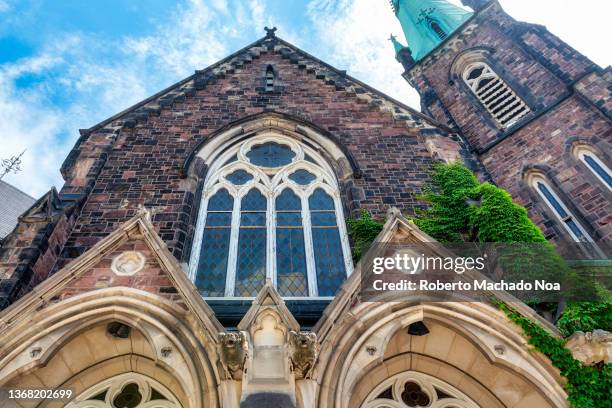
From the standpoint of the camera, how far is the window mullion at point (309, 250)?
23.9ft

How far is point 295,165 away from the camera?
9.77m

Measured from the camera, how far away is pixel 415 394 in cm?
575

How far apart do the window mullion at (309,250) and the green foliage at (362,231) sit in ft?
2.50

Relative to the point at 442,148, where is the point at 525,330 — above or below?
below

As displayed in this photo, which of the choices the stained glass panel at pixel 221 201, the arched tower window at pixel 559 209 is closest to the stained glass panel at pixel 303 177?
the stained glass panel at pixel 221 201

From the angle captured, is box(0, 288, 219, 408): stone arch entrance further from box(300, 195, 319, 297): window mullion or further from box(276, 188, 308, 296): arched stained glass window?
box(300, 195, 319, 297): window mullion

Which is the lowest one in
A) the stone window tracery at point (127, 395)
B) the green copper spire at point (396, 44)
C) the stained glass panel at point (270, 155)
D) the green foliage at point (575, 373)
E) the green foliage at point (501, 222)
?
the green foliage at point (575, 373)

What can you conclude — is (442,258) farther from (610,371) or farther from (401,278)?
(610,371)

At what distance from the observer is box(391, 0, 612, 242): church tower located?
1032 centimetres

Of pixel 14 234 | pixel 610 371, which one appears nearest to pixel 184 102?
pixel 14 234

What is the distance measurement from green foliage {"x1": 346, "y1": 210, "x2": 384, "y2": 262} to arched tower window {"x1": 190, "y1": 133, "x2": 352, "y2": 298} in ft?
0.98

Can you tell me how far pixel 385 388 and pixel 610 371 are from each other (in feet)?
8.48

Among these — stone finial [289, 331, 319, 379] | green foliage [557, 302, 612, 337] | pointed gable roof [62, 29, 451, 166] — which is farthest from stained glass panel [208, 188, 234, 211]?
green foliage [557, 302, 612, 337]

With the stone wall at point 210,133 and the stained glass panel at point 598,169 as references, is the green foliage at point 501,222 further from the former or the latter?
the stained glass panel at point 598,169
